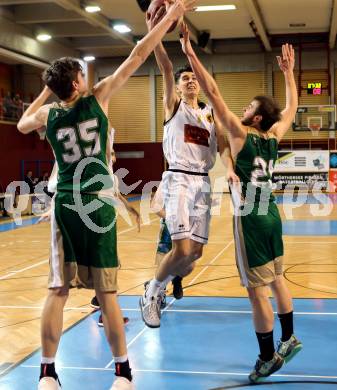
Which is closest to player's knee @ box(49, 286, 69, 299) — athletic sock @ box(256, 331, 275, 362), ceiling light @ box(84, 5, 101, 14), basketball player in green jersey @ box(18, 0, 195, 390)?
basketball player in green jersey @ box(18, 0, 195, 390)

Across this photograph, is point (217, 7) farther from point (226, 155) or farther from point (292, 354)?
point (292, 354)

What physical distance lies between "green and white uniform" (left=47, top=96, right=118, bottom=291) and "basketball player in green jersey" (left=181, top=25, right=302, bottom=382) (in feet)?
3.05

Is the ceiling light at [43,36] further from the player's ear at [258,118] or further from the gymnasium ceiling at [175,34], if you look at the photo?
the player's ear at [258,118]

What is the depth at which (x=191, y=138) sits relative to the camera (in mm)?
4773

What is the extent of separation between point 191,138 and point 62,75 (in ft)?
5.51

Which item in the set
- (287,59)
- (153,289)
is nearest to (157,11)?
(287,59)

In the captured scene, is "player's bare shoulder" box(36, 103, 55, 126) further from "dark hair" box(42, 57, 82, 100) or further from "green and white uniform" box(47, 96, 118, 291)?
"dark hair" box(42, 57, 82, 100)

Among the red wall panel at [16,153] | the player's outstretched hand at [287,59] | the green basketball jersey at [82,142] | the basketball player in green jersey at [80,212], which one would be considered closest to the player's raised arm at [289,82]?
the player's outstretched hand at [287,59]

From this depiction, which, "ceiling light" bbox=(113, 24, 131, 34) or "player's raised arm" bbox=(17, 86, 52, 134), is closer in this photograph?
"player's raised arm" bbox=(17, 86, 52, 134)

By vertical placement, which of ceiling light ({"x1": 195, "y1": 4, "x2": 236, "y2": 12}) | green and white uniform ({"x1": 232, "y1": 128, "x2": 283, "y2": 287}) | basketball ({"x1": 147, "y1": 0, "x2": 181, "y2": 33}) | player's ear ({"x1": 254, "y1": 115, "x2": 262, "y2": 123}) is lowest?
→ green and white uniform ({"x1": 232, "y1": 128, "x2": 283, "y2": 287})

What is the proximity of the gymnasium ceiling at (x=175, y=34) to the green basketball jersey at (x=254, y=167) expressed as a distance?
13983 mm

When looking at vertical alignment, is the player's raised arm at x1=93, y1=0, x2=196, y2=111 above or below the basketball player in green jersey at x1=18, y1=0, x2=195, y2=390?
above

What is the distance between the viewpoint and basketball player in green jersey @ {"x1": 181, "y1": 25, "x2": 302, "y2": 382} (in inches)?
152

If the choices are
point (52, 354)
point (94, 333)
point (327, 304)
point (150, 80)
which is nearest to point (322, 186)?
point (150, 80)
